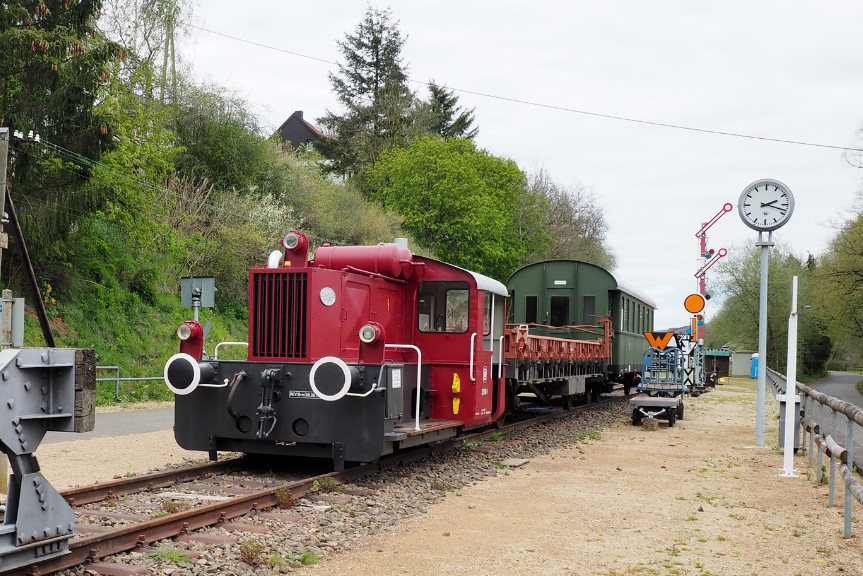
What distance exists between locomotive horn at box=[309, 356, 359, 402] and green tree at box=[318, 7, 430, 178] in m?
40.7

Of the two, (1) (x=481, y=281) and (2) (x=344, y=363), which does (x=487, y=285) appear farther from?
(2) (x=344, y=363)

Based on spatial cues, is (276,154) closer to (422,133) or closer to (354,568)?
(422,133)

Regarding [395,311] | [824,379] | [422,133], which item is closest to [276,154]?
[422,133]

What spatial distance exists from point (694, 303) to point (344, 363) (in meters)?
14.1

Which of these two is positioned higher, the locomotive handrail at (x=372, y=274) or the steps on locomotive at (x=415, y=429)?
the locomotive handrail at (x=372, y=274)

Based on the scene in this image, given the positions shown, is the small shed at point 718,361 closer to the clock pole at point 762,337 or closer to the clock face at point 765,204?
the clock pole at point 762,337

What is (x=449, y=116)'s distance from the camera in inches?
2183

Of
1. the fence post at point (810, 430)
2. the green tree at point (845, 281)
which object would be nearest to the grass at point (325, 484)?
the fence post at point (810, 430)

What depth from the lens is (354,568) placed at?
18.8 ft

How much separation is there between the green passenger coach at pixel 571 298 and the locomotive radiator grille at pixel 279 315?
11.0 meters

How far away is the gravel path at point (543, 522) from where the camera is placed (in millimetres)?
5895

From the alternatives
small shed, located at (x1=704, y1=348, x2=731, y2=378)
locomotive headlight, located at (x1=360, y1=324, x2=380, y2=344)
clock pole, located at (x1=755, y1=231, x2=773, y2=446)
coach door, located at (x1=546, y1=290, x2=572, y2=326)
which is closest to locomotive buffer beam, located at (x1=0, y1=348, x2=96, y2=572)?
locomotive headlight, located at (x1=360, y1=324, x2=380, y2=344)

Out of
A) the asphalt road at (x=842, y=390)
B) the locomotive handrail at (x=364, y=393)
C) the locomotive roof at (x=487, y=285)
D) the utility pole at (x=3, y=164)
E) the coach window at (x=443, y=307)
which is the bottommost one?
the asphalt road at (x=842, y=390)

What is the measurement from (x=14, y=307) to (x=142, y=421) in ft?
20.6
